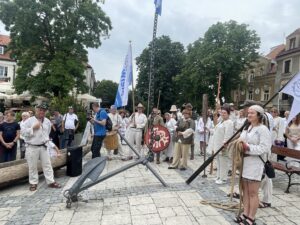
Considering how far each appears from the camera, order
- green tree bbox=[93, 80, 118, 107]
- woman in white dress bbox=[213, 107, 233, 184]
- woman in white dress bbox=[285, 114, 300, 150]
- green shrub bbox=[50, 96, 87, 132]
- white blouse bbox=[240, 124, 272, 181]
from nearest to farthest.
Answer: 1. white blouse bbox=[240, 124, 272, 181]
2. woman in white dress bbox=[213, 107, 233, 184]
3. woman in white dress bbox=[285, 114, 300, 150]
4. green shrub bbox=[50, 96, 87, 132]
5. green tree bbox=[93, 80, 118, 107]

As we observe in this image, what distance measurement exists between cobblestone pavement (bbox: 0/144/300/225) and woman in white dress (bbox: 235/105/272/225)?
540mm

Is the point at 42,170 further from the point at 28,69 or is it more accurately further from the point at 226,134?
the point at 28,69

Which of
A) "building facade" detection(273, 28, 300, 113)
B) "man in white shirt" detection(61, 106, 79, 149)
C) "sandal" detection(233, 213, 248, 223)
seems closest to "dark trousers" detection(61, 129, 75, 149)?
"man in white shirt" detection(61, 106, 79, 149)

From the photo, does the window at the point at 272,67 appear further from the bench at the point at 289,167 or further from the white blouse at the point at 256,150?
the white blouse at the point at 256,150

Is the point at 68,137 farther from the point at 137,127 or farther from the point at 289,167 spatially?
Answer: the point at 289,167

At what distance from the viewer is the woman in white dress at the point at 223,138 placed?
22.3 ft

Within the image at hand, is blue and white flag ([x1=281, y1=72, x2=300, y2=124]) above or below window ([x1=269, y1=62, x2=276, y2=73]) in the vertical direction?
below

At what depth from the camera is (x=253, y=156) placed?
14.4ft

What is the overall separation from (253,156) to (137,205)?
228cm

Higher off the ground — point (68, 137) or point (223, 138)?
point (223, 138)

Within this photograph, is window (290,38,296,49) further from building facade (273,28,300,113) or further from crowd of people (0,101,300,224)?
crowd of people (0,101,300,224)

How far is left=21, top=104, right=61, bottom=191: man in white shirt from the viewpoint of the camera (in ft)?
21.0

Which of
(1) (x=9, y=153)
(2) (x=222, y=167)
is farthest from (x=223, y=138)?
(1) (x=9, y=153)

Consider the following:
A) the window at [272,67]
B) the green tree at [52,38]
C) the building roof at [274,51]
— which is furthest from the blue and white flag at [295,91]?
the building roof at [274,51]
